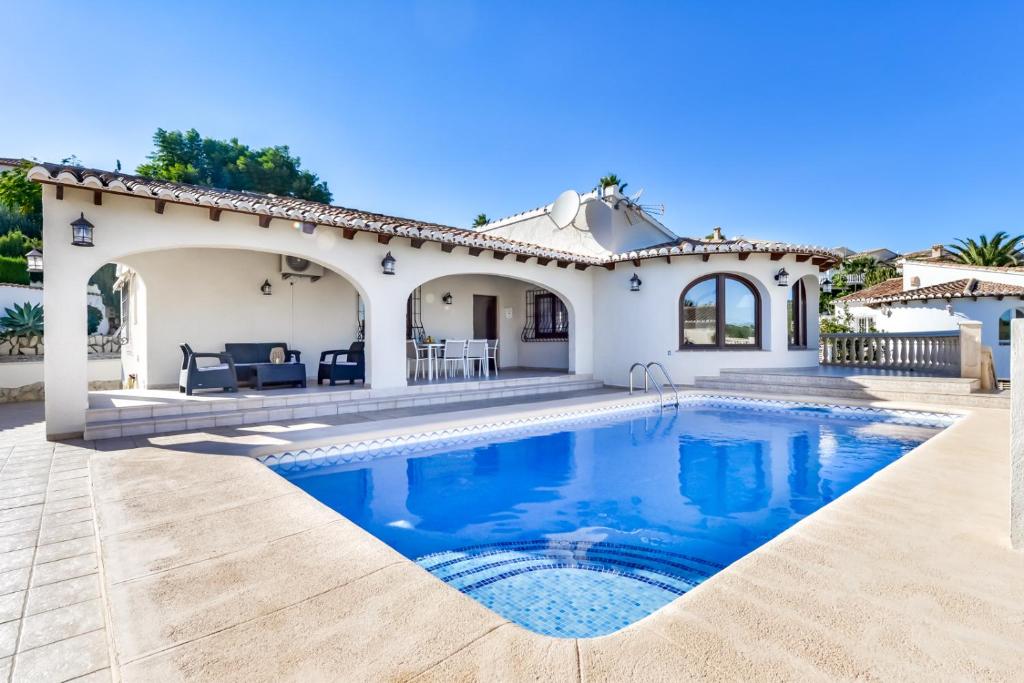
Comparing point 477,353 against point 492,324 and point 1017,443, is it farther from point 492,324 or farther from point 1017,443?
point 1017,443

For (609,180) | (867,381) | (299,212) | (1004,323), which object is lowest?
(867,381)

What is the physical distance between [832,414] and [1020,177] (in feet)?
90.2

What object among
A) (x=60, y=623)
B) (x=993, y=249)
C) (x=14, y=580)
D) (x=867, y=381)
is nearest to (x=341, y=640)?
(x=60, y=623)

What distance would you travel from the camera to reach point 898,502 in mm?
3455

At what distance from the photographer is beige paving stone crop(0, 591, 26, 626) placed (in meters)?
2.34

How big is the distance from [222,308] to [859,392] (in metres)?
13.8

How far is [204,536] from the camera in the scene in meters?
3.03

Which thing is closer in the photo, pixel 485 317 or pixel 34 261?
pixel 34 261

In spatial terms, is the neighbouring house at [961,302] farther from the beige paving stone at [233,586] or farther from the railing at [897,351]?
the beige paving stone at [233,586]

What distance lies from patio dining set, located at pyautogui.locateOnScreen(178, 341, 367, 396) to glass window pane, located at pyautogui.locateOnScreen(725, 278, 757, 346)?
31.0 ft

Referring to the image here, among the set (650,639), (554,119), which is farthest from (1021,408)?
(554,119)

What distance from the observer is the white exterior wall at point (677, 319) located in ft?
40.3

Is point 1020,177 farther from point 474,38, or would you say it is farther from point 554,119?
point 474,38

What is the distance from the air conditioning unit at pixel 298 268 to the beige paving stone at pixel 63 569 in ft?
26.5
